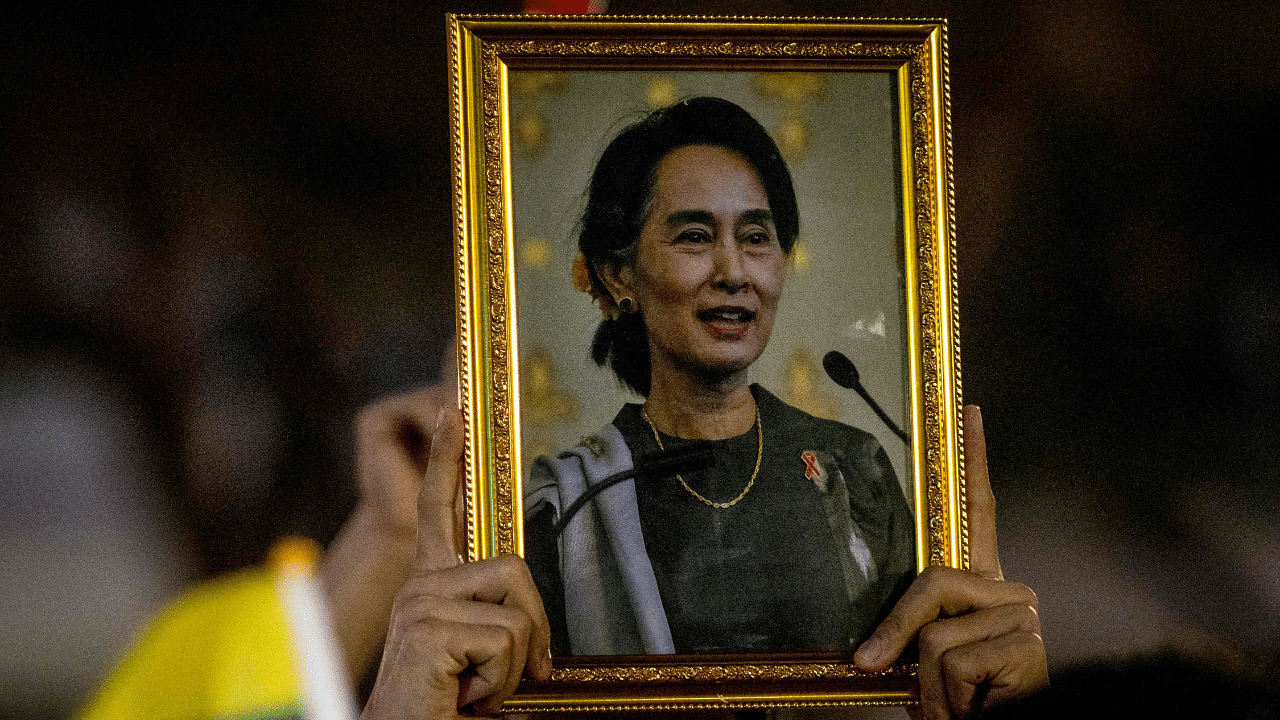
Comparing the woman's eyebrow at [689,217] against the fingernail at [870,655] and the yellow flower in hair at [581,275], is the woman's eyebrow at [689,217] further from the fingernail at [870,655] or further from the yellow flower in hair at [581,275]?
the fingernail at [870,655]

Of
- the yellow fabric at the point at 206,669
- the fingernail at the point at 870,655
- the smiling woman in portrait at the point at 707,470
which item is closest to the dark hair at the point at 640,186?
the smiling woman in portrait at the point at 707,470

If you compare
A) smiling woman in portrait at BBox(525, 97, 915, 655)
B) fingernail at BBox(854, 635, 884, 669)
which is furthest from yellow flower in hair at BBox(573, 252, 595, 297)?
fingernail at BBox(854, 635, 884, 669)

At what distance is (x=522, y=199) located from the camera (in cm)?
130

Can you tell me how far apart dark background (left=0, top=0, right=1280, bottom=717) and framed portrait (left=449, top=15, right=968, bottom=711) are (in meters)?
0.26

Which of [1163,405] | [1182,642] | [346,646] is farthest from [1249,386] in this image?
[346,646]

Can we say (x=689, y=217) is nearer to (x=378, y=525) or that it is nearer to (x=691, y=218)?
(x=691, y=218)

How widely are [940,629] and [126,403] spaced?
1325mm

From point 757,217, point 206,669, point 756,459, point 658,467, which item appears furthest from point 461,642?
point 757,217

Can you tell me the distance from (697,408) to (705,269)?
20 centimetres

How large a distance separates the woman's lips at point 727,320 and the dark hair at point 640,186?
0.30 feet

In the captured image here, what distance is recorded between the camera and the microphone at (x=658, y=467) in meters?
1.27

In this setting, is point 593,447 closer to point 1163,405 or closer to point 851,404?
point 851,404

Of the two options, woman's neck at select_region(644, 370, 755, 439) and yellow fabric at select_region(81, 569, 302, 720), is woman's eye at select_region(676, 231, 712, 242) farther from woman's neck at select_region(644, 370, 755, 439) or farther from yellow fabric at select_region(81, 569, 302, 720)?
yellow fabric at select_region(81, 569, 302, 720)

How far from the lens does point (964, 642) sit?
1.24 m
